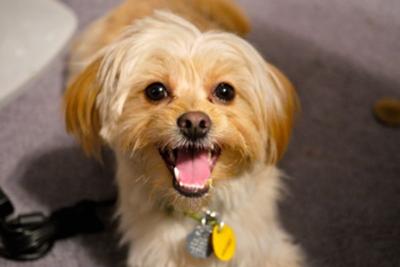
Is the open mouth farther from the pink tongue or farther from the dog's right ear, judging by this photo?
the dog's right ear

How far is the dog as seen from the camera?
969mm

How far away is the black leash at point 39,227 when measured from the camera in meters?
1.29

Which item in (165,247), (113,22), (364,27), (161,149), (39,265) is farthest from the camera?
(364,27)

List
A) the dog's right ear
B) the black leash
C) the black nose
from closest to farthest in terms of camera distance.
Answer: the black nose < the dog's right ear < the black leash

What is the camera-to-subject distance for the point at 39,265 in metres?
1.33

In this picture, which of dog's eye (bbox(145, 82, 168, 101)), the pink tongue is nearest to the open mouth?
the pink tongue

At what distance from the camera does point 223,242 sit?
1074 millimetres

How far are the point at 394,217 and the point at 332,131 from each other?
1.09 feet

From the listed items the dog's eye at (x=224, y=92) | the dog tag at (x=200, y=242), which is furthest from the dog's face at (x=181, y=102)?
the dog tag at (x=200, y=242)

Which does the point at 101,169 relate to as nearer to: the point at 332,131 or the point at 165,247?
the point at 165,247

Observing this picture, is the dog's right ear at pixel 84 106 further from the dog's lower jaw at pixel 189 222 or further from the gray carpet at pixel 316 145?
the gray carpet at pixel 316 145

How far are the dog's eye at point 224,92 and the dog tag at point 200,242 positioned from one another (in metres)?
0.27

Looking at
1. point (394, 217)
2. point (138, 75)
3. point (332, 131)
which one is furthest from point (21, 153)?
point (394, 217)

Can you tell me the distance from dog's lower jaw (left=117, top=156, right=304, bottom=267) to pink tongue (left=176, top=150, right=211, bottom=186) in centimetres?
8
